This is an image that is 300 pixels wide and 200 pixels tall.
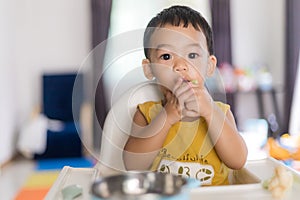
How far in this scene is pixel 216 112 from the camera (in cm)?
77

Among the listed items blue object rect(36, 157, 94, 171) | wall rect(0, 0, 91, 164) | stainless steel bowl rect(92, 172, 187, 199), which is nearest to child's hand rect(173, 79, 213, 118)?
stainless steel bowl rect(92, 172, 187, 199)

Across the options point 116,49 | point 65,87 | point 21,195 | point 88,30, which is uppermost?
point 116,49

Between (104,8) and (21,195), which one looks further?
(104,8)

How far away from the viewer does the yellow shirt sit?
851 mm

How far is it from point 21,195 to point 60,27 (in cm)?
193

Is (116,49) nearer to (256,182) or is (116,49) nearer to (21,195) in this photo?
(256,182)

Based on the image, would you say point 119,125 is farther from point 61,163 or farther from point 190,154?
point 61,163

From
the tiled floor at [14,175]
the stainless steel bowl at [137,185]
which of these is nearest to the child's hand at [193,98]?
the stainless steel bowl at [137,185]

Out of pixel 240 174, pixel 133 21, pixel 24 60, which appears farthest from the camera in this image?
pixel 24 60

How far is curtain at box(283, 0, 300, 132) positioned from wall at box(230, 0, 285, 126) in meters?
0.16

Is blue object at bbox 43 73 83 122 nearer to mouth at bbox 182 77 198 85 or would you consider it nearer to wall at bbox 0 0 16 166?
wall at bbox 0 0 16 166

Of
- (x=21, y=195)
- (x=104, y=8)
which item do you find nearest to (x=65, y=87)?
(x=104, y=8)

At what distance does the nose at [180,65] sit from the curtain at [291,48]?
10.4ft

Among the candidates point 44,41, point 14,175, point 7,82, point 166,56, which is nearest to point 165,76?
point 166,56
